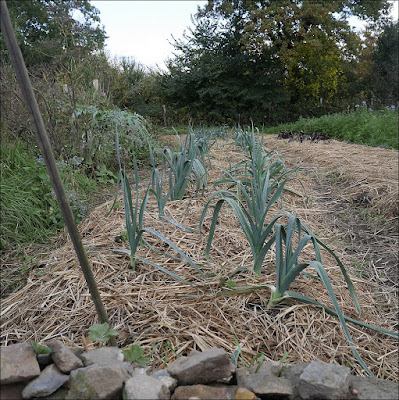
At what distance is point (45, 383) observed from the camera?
0.76m

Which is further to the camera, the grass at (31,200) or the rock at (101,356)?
the grass at (31,200)

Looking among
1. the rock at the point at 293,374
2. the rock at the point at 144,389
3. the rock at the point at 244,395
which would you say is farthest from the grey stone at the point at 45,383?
the rock at the point at 293,374

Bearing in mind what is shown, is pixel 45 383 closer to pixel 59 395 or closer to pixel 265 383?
pixel 59 395

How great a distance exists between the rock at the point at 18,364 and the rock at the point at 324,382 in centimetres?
57

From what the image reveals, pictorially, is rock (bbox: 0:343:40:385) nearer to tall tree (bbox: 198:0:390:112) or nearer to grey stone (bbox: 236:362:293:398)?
grey stone (bbox: 236:362:293:398)

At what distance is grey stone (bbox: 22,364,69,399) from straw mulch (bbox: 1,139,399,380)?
313 millimetres

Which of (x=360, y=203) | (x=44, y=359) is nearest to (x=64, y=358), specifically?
(x=44, y=359)

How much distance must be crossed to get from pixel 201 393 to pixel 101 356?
0.81 ft

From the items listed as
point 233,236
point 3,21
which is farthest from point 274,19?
point 3,21

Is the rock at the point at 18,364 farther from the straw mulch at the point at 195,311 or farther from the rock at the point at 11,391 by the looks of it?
the straw mulch at the point at 195,311

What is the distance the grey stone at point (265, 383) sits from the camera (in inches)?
30.6

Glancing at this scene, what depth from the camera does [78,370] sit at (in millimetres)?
771

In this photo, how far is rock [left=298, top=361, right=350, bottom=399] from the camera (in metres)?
0.77

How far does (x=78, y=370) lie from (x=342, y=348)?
83 cm
